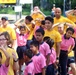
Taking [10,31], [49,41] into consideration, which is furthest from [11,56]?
[10,31]

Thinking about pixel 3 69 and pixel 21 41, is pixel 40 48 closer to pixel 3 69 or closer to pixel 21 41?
pixel 3 69

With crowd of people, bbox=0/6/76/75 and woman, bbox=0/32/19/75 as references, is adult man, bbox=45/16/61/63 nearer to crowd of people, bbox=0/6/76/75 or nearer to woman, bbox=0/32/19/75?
crowd of people, bbox=0/6/76/75

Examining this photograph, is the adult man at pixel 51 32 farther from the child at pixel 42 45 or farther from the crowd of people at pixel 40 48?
the child at pixel 42 45

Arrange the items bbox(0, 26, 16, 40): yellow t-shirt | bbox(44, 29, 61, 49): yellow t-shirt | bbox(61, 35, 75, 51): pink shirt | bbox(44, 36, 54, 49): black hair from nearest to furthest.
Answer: bbox(44, 36, 54, 49): black hair
bbox(44, 29, 61, 49): yellow t-shirt
bbox(61, 35, 75, 51): pink shirt
bbox(0, 26, 16, 40): yellow t-shirt

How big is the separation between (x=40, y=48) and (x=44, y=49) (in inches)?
3.2

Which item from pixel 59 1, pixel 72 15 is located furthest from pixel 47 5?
pixel 72 15

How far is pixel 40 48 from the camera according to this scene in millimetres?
5816

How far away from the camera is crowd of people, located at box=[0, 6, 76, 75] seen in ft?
16.4

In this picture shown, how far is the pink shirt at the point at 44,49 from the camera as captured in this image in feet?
19.0

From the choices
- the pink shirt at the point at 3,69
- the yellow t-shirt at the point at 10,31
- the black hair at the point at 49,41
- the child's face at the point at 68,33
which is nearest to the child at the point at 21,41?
Result: the yellow t-shirt at the point at 10,31

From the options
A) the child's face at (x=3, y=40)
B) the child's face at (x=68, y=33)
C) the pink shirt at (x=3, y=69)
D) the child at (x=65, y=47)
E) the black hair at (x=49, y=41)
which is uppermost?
the child's face at (x=3, y=40)

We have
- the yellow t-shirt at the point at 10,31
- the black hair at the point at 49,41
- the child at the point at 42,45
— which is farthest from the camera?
the yellow t-shirt at the point at 10,31

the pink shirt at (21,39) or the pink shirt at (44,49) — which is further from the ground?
the pink shirt at (44,49)

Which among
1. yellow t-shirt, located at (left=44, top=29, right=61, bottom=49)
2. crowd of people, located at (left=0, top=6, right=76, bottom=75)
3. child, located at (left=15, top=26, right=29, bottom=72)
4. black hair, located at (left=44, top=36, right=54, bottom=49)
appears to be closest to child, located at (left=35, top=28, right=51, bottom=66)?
crowd of people, located at (left=0, top=6, right=76, bottom=75)
